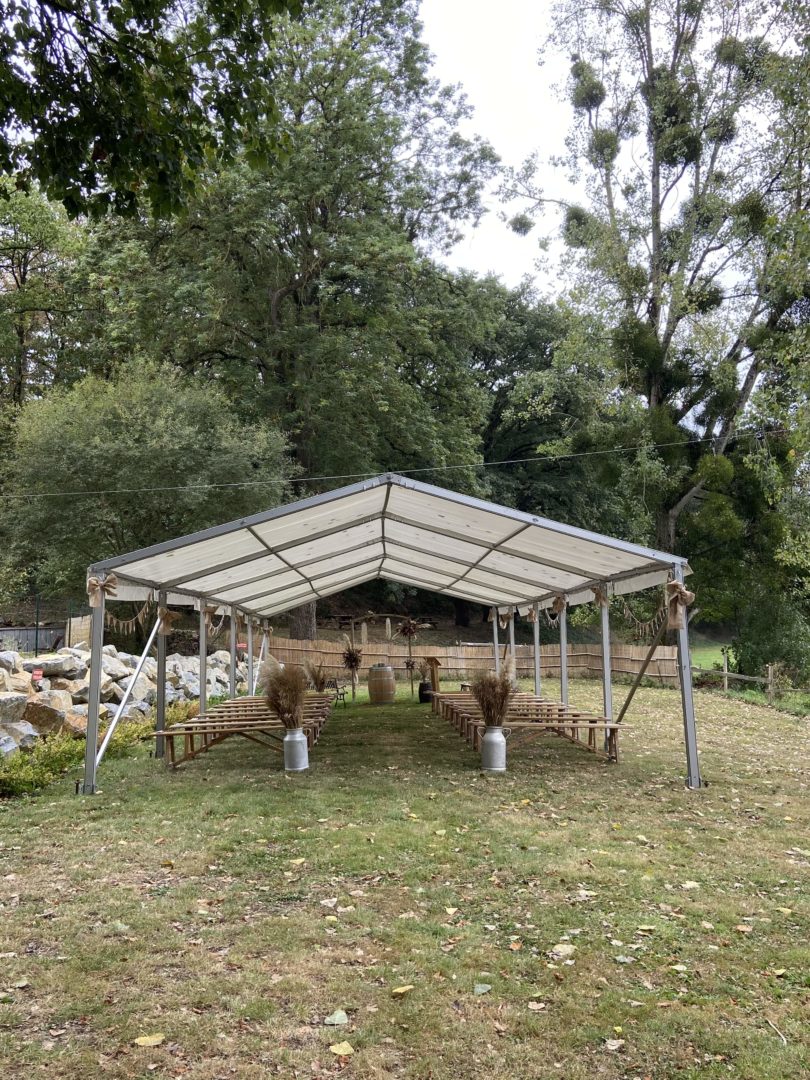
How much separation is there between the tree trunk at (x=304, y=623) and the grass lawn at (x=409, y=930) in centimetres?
1277

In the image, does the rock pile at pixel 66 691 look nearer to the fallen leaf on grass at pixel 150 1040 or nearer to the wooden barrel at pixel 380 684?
the wooden barrel at pixel 380 684

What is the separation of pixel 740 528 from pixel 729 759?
10324 millimetres

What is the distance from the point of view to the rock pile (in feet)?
29.2

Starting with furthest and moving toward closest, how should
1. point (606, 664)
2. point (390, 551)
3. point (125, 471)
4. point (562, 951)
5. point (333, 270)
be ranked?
point (333, 270), point (125, 471), point (390, 551), point (606, 664), point (562, 951)

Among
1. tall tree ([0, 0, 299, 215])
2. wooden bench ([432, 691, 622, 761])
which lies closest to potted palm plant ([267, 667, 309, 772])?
wooden bench ([432, 691, 622, 761])

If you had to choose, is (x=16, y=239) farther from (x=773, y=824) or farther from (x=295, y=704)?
(x=773, y=824)

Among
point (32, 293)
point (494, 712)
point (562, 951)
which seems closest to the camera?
point (562, 951)

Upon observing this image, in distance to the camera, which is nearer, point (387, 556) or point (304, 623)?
point (387, 556)

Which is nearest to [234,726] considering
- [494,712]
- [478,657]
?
[494,712]

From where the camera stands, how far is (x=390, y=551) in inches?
470

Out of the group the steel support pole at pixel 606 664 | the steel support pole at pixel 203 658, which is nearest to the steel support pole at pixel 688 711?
the steel support pole at pixel 606 664

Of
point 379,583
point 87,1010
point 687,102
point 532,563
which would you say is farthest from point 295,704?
point 379,583

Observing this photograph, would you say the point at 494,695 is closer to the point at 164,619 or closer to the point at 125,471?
the point at 164,619

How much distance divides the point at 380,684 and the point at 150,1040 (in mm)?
13380
